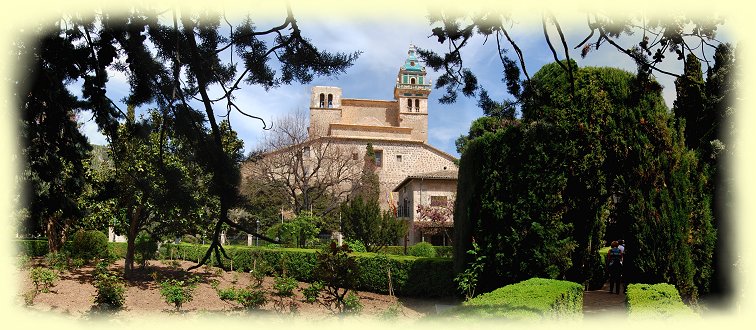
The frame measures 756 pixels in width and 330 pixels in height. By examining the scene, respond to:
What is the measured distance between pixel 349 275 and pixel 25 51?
6.49 m

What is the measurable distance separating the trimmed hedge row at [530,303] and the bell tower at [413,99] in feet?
156

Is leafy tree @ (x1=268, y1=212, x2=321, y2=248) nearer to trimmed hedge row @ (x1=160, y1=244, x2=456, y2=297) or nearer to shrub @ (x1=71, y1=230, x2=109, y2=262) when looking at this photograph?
trimmed hedge row @ (x1=160, y1=244, x2=456, y2=297)

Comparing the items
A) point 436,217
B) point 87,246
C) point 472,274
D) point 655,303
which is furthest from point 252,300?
point 436,217

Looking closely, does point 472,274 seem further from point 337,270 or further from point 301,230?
point 301,230

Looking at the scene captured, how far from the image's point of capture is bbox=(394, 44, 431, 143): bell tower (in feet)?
179

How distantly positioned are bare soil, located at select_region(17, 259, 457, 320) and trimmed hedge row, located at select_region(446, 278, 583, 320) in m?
2.71

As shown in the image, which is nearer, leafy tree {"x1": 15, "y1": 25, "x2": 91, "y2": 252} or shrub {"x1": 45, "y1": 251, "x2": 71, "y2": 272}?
leafy tree {"x1": 15, "y1": 25, "x2": 91, "y2": 252}

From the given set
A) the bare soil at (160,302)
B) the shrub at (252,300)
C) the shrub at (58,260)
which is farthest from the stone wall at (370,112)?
the shrub at (252,300)

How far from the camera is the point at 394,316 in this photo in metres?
8.47

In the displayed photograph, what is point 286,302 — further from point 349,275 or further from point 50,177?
point 50,177

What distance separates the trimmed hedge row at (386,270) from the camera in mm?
12328

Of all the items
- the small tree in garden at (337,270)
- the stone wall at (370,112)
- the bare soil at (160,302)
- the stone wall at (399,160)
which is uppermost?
the stone wall at (370,112)

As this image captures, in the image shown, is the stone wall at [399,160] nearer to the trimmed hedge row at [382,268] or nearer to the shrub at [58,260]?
the trimmed hedge row at [382,268]

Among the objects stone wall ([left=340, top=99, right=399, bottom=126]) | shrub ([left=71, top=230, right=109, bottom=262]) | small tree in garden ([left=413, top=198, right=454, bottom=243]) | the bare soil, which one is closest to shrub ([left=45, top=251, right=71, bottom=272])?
the bare soil
